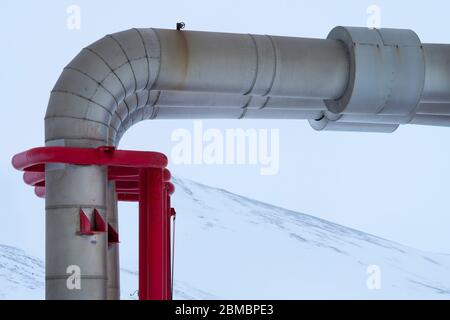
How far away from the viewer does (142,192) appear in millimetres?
10430

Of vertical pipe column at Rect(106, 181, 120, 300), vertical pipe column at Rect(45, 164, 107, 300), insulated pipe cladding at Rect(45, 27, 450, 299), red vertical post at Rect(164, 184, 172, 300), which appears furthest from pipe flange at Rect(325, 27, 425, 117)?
vertical pipe column at Rect(45, 164, 107, 300)

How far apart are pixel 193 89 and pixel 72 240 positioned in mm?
2472

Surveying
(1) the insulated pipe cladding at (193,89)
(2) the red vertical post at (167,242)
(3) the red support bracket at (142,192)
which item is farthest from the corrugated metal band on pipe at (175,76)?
(2) the red vertical post at (167,242)

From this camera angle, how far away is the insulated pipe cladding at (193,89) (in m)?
10.0

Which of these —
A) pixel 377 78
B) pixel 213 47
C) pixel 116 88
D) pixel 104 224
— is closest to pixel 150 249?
pixel 104 224

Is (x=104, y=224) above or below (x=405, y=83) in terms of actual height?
below

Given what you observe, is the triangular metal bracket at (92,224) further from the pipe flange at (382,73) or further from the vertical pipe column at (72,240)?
the pipe flange at (382,73)

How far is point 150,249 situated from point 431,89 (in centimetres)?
430

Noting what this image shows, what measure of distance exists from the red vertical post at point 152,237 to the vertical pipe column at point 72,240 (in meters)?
0.47

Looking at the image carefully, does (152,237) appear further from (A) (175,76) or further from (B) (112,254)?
(A) (175,76)

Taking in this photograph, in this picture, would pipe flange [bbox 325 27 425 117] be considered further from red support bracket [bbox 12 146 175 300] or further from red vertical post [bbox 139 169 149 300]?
red vertical post [bbox 139 169 149 300]

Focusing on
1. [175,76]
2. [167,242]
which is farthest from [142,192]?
[175,76]

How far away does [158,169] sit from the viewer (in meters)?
10.4
